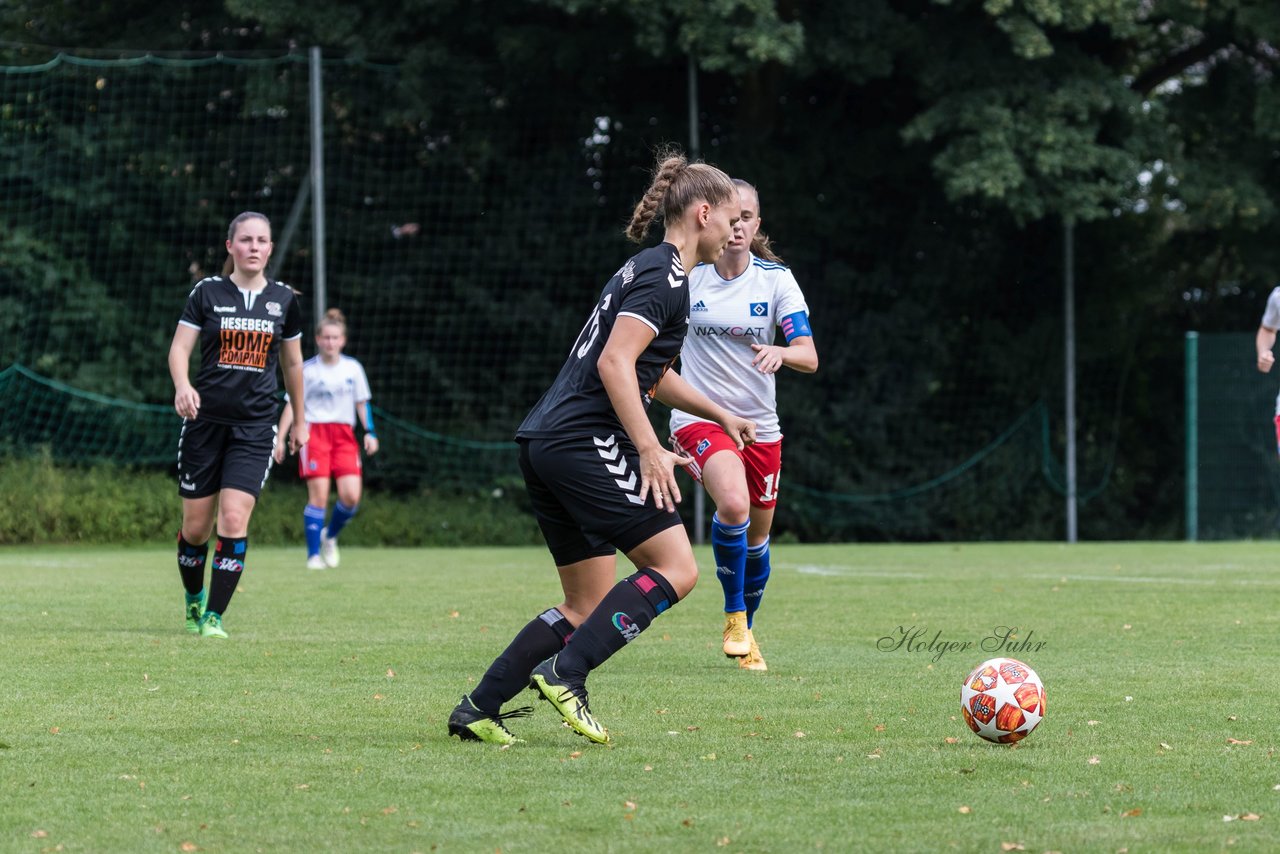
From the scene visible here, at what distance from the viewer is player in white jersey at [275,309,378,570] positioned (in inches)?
578

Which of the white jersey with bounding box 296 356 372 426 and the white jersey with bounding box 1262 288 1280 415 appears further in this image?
the white jersey with bounding box 296 356 372 426

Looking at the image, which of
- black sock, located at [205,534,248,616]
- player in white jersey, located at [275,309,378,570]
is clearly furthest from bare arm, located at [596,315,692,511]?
player in white jersey, located at [275,309,378,570]

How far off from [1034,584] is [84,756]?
812 centimetres

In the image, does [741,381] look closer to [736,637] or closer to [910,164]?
[736,637]

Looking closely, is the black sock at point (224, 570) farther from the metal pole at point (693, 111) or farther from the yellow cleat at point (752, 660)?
the metal pole at point (693, 111)

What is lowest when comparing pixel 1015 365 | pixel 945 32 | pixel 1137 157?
pixel 1015 365

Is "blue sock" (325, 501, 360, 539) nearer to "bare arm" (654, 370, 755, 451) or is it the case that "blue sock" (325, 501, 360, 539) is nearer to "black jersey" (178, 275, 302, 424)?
"black jersey" (178, 275, 302, 424)

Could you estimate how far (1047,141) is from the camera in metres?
18.5

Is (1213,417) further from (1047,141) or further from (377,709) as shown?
(377,709)

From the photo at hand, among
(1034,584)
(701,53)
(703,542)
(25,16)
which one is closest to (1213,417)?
(703,542)

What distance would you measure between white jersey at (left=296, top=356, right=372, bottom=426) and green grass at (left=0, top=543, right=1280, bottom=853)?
14.6 feet

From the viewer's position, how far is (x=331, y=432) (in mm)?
14797

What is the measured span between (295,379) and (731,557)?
260 cm

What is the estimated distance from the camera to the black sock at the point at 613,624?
5234mm
